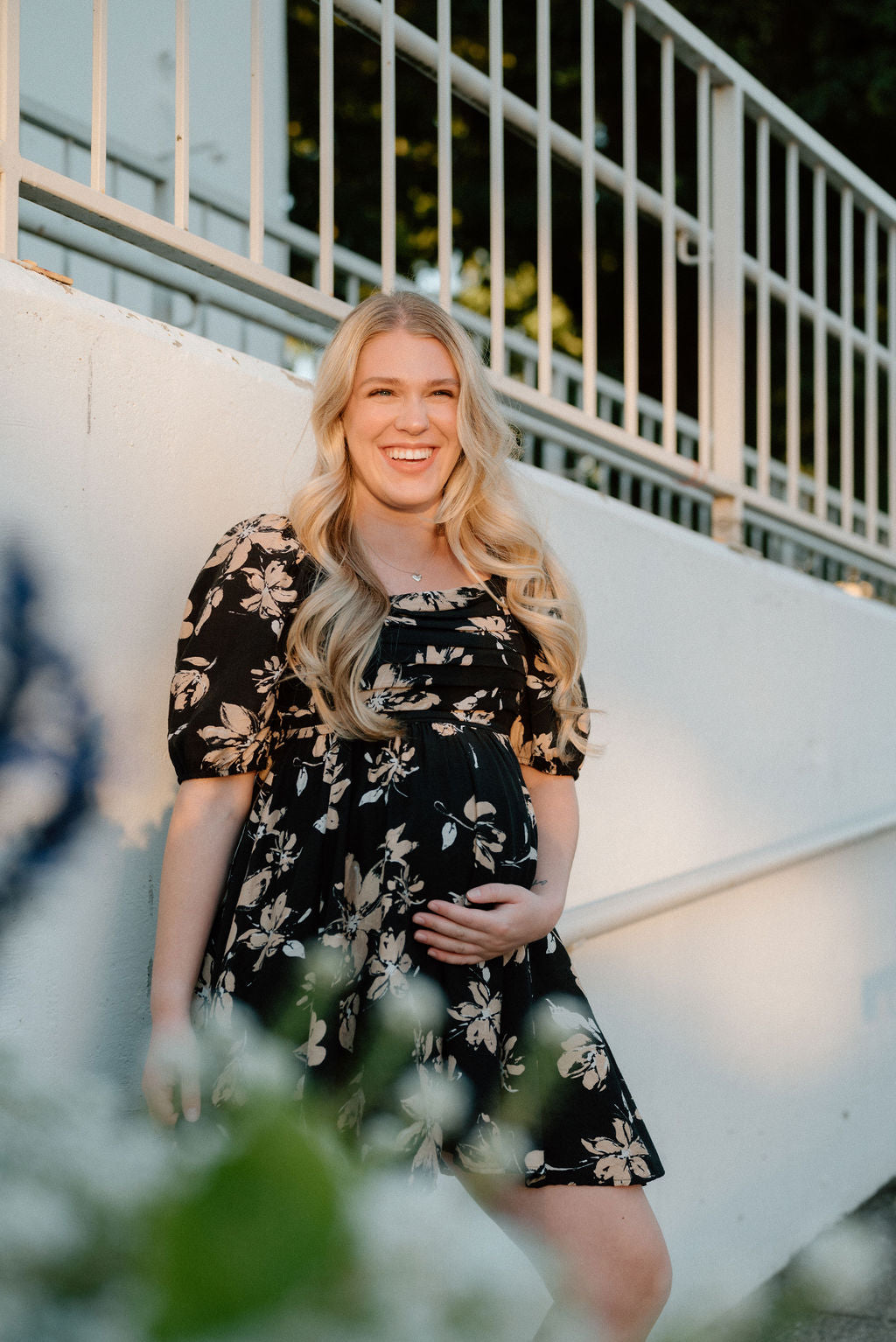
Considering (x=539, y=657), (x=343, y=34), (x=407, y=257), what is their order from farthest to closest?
(x=407, y=257) → (x=343, y=34) → (x=539, y=657)

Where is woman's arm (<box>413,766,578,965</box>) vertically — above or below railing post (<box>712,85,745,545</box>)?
below

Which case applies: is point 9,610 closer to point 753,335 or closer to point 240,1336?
point 240,1336

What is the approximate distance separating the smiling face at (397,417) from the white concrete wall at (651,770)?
0.51 feet

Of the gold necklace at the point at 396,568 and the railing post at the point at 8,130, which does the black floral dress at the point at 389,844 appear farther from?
the railing post at the point at 8,130

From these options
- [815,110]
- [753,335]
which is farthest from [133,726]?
[815,110]

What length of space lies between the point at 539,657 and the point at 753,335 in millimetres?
7155

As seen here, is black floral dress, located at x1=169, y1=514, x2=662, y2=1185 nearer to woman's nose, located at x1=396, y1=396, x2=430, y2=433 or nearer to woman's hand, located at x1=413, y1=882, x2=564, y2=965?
woman's hand, located at x1=413, y1=882, x2=564, y2=965

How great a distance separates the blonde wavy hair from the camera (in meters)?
1.76

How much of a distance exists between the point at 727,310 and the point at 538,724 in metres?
1.96

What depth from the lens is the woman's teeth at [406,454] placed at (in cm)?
192

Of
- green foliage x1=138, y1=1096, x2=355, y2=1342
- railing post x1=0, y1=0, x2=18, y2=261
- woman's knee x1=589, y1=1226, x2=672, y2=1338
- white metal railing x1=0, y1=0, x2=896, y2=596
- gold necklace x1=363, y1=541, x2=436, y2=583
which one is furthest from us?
white metal railing x1=0, y1=0, x2=896, y2=596

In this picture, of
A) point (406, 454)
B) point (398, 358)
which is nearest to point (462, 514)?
point (406, 454)

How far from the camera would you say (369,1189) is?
0.30 m

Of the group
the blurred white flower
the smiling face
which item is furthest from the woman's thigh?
the blurred white flower
